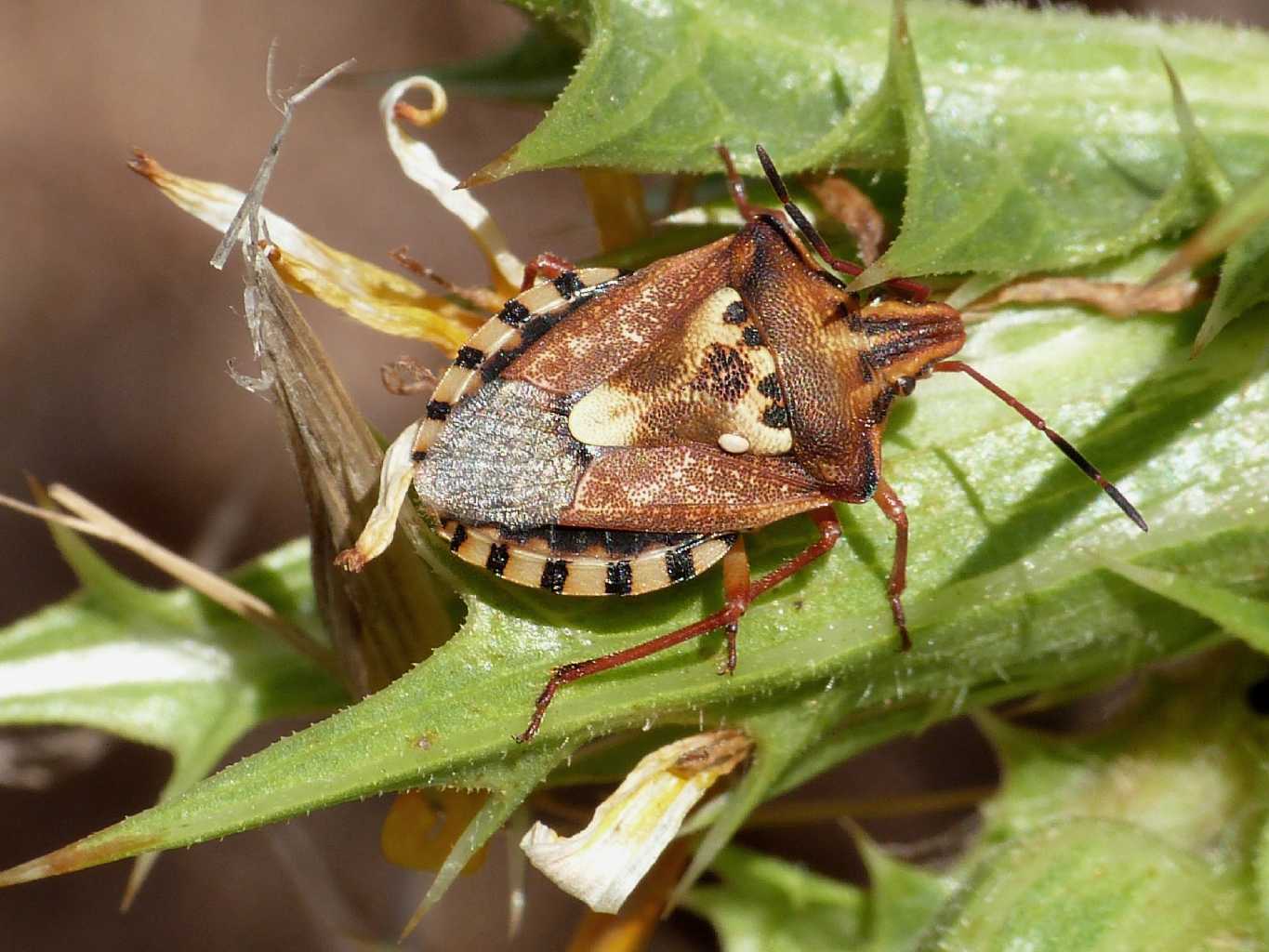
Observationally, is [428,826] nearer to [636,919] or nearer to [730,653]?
[636,919]

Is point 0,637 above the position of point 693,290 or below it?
below

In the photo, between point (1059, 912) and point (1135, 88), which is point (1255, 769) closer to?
point (1059, 912)

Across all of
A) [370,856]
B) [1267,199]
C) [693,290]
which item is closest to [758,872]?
[693,290]

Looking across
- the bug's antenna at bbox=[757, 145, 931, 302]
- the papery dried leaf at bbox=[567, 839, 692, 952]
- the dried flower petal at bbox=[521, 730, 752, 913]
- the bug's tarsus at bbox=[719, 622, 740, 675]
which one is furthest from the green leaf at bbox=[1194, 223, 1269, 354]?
the papery dried leaf at bbox=[567, 839, 692, 952]

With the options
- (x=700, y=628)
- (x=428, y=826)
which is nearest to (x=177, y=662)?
(x=428, y=826)

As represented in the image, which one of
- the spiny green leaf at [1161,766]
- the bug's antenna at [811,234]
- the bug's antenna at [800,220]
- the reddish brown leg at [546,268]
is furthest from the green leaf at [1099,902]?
the reddish brown leg at [546,268]

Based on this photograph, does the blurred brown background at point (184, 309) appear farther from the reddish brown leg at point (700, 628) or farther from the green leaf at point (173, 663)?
the reddish brown leg at point (700, 628)

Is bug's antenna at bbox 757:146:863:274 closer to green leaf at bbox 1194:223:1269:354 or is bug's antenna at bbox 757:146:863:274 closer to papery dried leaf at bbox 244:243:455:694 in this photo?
green leaf at bbox 1194:223:1269:354
